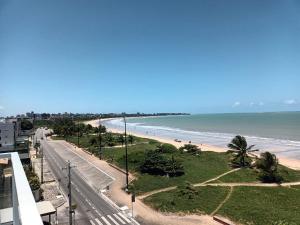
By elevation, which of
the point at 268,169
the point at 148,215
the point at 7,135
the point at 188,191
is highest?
the point at 7,135

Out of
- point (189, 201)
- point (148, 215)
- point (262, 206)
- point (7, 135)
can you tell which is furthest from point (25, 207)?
point (7, 135)

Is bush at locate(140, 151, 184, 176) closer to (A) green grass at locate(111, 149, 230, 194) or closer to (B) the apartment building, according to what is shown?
(A) green grass at locate(111, 149, 230, 194)

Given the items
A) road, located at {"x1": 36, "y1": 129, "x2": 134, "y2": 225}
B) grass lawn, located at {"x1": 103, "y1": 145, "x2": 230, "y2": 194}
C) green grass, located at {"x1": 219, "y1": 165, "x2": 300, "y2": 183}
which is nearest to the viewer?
road, located at {"x1": 36, "y1": 129, "x2": 134, "y2": 225}

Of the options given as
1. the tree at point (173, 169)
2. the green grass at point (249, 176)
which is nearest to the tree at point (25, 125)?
the tree at point (173, 169)

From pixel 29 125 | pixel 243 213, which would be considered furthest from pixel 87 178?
pixel 29 125

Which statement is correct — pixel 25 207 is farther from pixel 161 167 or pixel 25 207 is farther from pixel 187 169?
pixel 187 169

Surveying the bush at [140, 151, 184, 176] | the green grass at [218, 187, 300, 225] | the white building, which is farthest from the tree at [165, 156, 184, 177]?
the white building
